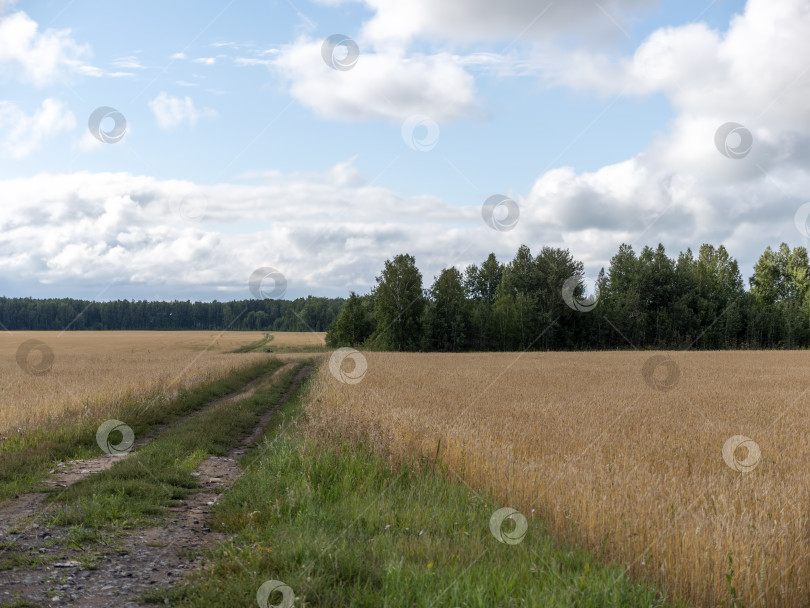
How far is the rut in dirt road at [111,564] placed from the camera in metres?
5.64

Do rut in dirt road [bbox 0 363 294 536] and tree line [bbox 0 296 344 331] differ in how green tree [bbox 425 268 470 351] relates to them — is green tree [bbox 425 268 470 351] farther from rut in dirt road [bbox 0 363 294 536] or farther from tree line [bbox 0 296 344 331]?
tree line [bbox 0 296 344 331]

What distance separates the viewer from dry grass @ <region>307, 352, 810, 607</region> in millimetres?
5344

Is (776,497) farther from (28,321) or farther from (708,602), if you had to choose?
(28,321)

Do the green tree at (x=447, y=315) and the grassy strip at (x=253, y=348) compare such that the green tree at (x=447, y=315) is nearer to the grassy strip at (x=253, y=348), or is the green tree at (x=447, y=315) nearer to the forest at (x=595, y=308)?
the forest at (x=595, y=308)

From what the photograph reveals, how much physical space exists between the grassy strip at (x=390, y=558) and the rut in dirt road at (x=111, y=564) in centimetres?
35

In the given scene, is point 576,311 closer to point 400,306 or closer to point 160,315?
point 400,306

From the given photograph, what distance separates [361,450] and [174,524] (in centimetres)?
343

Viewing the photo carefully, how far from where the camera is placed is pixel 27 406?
17266 mm

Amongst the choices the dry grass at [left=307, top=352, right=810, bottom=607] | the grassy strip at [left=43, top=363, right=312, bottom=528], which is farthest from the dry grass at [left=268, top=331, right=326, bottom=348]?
the dry grass at [left=307, top=352, right=810, bottom=607]

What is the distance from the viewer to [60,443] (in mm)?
13750

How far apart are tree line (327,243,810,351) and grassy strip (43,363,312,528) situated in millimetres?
66852

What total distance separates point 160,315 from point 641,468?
7957 inches

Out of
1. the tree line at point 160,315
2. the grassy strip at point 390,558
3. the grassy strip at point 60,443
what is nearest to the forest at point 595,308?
Result: the grassy strip at point 60,443

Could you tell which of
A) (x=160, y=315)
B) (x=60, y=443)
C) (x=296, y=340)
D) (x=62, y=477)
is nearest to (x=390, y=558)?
(x=62, y=477)
